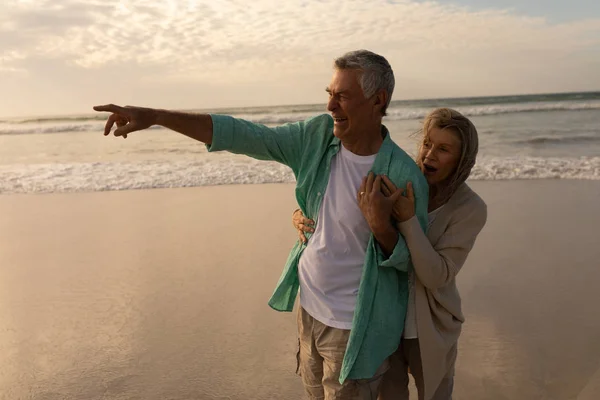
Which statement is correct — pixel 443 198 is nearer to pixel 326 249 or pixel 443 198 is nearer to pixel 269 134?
pixel 326 249

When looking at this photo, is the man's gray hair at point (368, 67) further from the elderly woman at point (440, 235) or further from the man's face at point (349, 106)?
the elderly woman at point (440, 235)

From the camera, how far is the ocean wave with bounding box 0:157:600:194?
8.79 meters

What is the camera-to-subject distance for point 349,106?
5.90 feet

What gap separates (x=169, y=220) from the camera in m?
6.55

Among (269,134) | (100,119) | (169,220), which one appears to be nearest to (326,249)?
(269,134)

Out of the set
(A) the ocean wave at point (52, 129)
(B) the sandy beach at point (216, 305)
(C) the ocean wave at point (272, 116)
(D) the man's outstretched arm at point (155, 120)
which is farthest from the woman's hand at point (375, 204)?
(A) the ocean wave at point (52, 129)

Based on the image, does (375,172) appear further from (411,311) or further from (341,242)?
(411,311)

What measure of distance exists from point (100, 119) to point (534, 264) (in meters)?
25.6

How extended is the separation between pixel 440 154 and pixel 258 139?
67 cm

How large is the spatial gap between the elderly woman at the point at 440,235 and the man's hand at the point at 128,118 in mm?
668

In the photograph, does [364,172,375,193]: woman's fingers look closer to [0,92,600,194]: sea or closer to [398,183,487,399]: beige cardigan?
[398,183,487,399]: beige cardigan

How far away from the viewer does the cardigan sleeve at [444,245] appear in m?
1.76

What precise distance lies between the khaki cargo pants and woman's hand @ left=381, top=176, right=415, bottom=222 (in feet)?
1.53

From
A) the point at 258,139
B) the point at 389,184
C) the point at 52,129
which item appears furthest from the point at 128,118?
the point at 52,129
